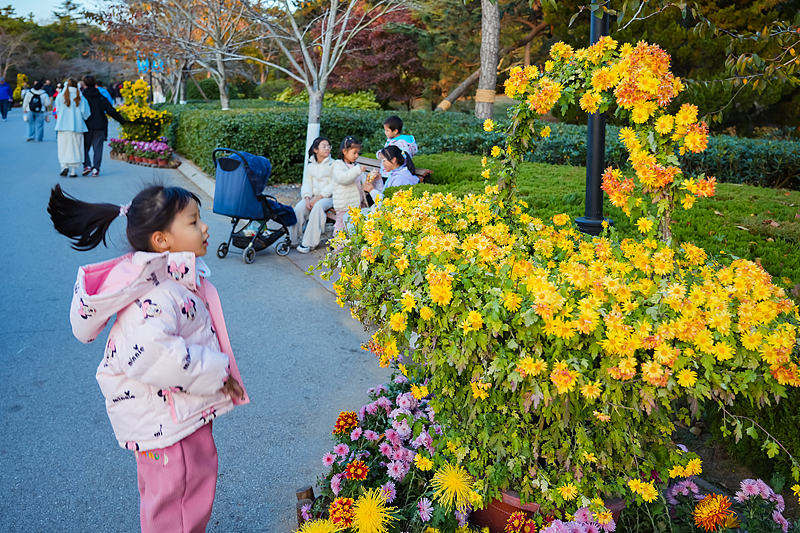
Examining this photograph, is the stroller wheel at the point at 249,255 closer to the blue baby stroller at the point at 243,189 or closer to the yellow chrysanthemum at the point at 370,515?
the blue baby stroller at the point at 243,189

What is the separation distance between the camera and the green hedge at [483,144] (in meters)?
8.20

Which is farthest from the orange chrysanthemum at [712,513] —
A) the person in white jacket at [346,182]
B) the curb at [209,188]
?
the person in white jacket at [346,182]

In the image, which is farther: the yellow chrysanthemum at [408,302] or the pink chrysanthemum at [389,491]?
the pink chrysanthemum at [389,491]

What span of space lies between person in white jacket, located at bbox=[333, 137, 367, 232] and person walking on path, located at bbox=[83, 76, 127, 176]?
7.35 meters

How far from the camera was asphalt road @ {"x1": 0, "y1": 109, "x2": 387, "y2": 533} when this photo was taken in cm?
290

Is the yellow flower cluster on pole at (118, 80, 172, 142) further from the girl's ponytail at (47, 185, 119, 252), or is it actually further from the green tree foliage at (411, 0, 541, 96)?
the girl's ponytail at (47, 185, 119, 252)

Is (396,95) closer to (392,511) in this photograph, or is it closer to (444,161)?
(444,161)

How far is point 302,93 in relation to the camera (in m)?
21.2

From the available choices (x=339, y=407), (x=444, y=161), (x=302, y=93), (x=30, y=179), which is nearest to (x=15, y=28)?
(x=302, y=93)

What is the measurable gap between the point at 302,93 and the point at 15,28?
44.1m

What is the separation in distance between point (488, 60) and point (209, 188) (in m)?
6.33

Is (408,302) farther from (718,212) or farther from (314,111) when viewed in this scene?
(314,111)

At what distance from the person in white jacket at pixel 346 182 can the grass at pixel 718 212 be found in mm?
1026

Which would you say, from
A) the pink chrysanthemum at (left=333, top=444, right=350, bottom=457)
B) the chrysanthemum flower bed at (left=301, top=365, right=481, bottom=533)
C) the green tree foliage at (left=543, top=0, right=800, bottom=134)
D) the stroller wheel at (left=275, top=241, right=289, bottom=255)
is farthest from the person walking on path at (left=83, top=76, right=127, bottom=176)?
the pink chrysanthemum at (left=333, top=444, right=350, bottom=457)
